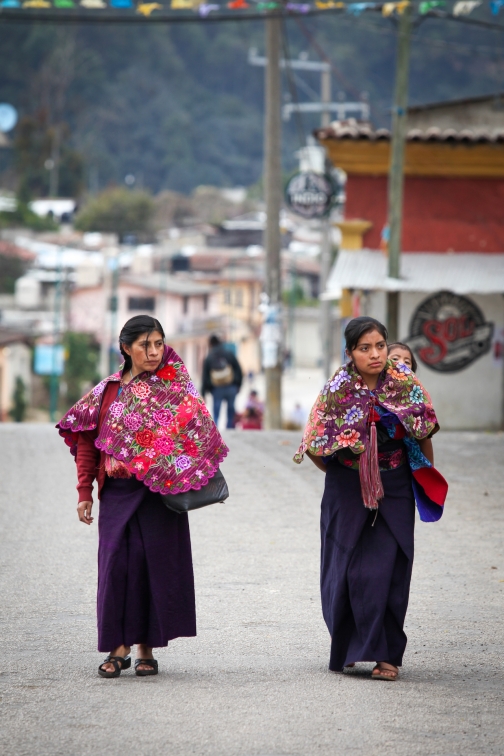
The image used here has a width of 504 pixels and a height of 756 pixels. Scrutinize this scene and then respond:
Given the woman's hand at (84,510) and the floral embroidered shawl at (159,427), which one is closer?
the floral embroidered shawl at (159,427)

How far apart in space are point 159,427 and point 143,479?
0.25m

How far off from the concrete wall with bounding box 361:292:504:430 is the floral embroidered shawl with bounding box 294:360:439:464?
527 inches

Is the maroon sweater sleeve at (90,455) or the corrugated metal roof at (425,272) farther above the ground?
the corrugated metal roof at (425,272)

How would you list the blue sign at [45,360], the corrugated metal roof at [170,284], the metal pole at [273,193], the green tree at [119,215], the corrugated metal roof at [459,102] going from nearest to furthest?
the metal pole at [273,193] → the corrugated metal roof at [459,102] → the blue sign at [45,360] → the corrugated metal roof at [170,284] → the green tree at [119,215]

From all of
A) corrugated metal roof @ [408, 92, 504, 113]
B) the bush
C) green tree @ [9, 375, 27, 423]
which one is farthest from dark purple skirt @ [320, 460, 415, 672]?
the bush

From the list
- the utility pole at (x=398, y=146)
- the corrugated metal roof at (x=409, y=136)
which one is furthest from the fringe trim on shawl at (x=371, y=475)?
the corrugated metal roof at (x=409, y=136)

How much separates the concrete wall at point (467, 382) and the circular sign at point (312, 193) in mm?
3512

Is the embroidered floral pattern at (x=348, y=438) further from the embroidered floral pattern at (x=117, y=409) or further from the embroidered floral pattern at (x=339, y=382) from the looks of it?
the embroidered floral pattern at (x=117, y=409)

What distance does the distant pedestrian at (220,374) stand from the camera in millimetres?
17594

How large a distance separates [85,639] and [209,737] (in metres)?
1.85

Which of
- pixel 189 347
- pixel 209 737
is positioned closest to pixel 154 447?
pixel 209 737

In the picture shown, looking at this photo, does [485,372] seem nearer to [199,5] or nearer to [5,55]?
[199,5]

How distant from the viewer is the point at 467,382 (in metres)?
19.1

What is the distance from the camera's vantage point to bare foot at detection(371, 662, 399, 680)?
539cm
